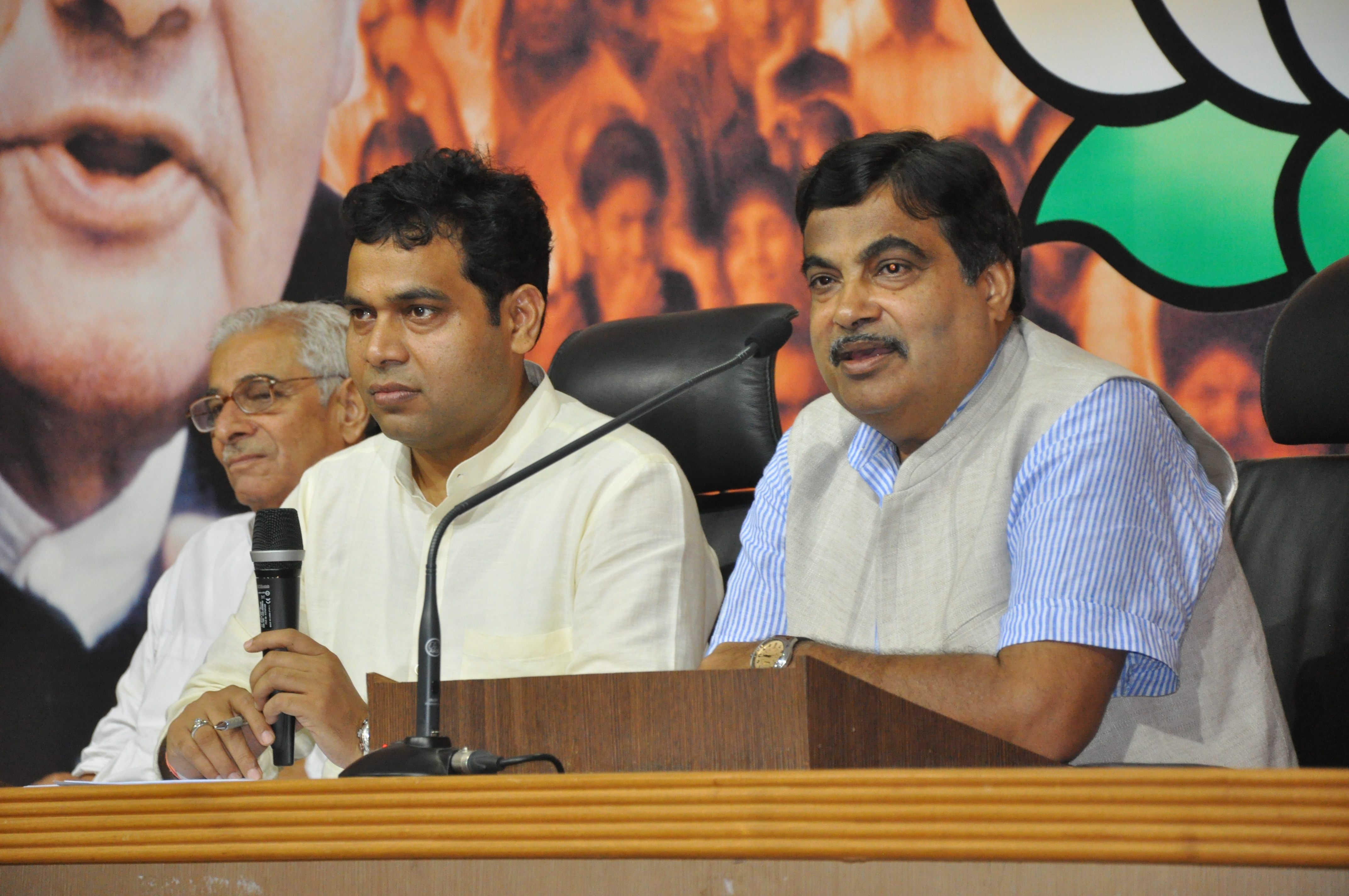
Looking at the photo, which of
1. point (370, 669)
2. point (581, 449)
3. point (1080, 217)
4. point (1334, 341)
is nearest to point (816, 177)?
point (581, 449)

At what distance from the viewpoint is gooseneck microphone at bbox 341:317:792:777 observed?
948mm

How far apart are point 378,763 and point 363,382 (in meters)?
1.18

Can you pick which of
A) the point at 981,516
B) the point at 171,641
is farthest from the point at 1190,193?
the point at 171,641

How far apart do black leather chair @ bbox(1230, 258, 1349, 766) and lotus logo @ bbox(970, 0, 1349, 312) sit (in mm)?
648

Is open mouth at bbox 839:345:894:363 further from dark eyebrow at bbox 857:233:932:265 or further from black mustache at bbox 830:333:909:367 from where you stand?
dark eyebrow at bbox 857:233:932:265

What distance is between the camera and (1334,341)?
160 cm

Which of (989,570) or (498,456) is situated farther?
(498,456)

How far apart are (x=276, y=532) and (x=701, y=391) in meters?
1.03

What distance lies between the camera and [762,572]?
6.07 feet

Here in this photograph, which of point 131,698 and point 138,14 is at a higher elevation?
point 138,14

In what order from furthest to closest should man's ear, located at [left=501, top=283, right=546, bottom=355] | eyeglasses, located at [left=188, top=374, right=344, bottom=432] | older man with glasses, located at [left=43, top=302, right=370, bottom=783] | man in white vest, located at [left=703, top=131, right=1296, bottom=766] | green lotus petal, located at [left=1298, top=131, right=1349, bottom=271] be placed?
eyeglasses, located at [left=188, top=374, right=344, bottom=432] < older man with glasses, located at [left=43, top=302, right=370, bottom=783] < green lotus petal, located at [left=1298, top=131, right=1349, bottom=271] < man's ear, located at [left=501, top=283, right=546, bottom=355] < man in white vest, located at [left=703, top=131, right=1296, bottom=766]

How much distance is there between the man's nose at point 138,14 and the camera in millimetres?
3197

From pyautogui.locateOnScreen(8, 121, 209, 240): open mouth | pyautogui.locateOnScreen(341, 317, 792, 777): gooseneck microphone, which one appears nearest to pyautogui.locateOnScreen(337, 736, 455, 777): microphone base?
pyautogui.locateOnScreen(341, 317, 792, 777): gooseneck microphone

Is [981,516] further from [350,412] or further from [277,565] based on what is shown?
[350,412]
